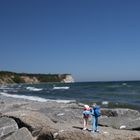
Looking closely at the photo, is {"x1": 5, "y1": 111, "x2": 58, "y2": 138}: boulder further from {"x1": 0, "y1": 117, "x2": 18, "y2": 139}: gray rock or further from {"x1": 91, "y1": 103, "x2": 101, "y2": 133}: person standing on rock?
{"x1": 91, "y1": 103, "x2": 101, "y2": 133}: person standing on rock

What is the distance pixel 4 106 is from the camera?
2036cm

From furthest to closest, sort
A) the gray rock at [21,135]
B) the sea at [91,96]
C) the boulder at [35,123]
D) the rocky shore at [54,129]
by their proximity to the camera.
A: the sea at [91,96] → the boulder at [35,123] → the gray rock at [21,135] → the rocky shore at [54,129]

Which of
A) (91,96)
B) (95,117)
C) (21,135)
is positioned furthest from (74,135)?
(91,96)

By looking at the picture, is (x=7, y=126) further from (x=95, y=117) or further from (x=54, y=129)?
(x=95, y=117)

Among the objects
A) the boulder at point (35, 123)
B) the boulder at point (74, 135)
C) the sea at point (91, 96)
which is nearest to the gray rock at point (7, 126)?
the boulder at point (35, 123)

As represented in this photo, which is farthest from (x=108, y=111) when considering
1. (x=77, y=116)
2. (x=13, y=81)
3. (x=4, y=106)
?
(x=13, y=81)

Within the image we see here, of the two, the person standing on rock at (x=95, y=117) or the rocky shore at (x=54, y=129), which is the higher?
the person standing on rock at (x=95, y=117)

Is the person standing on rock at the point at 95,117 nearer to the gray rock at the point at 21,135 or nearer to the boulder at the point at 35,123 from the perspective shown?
the boulder at the point at 35,123

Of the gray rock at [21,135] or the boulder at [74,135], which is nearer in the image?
the boulder at [74,135]

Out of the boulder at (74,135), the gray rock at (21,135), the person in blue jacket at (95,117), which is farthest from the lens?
the gray rock at (21,135)

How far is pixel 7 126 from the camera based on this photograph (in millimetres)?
12391

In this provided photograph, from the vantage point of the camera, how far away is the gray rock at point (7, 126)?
12.1 metres

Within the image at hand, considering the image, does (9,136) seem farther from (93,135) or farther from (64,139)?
(93,135)

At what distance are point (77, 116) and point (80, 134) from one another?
5.58 m
